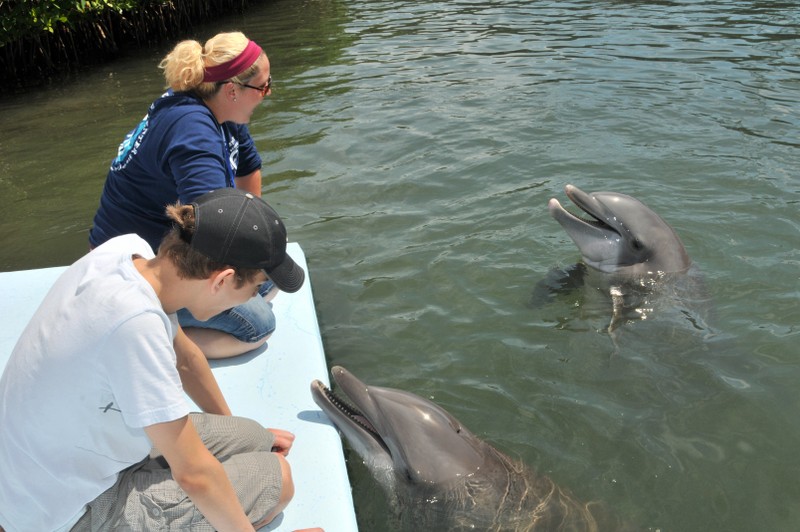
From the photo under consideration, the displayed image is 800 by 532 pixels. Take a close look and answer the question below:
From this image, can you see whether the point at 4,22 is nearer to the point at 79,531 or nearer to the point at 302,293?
the point at 302,293

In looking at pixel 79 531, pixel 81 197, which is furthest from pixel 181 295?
pixel 81 197

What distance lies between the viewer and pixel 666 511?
13.4 feet

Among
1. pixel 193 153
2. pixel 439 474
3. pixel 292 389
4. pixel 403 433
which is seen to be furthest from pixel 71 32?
pixel 439 474

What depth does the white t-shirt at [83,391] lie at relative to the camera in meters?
2.51

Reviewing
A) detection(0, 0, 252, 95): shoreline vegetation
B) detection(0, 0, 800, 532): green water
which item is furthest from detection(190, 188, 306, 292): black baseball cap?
detection(0, 0, 252, 95): shoreline vegetation

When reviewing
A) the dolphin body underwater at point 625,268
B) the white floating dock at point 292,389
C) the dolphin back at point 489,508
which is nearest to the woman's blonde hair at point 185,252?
the white floating dock at point 292,389

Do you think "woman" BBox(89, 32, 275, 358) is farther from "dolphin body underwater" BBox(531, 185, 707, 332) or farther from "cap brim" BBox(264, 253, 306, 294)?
"dolphin body underwater" BBox(531, 185, 707, 332)

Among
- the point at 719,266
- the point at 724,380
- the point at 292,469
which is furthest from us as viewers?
the point at 719,266

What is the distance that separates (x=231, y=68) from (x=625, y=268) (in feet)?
11.1

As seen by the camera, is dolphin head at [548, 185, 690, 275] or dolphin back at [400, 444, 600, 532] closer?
dolphin back at [400, 444, 600, 532]

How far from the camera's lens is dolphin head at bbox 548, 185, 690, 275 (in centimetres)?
593

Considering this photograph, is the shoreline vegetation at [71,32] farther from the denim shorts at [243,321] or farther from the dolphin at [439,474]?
the dolphin at [439,474]

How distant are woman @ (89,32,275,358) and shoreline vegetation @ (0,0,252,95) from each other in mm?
10234

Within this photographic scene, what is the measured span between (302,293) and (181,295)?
238 centimetres
